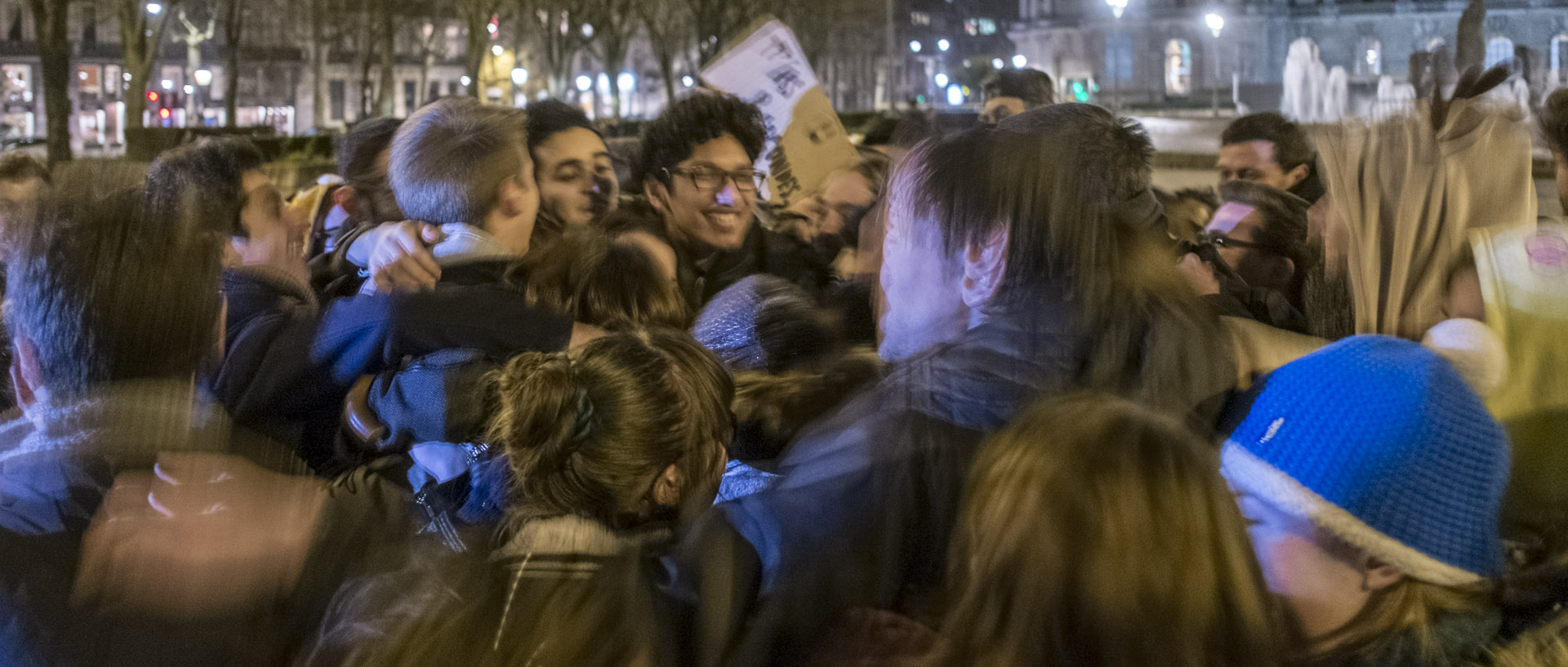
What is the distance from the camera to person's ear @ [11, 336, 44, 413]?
2346 millimetres

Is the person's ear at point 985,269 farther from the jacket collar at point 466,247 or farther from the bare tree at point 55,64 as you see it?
the bare tree at point 55,64

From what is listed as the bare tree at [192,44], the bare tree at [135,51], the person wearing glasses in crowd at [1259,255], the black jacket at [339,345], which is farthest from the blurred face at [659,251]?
the bare tree at [192,44]

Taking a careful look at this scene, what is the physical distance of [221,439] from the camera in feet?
7.46

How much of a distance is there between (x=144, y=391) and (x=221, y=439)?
14cm

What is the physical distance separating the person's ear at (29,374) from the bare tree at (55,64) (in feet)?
87.7

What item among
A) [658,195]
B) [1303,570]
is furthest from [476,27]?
[1303,570]

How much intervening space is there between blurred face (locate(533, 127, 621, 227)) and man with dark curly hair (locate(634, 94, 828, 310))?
17.9 inches

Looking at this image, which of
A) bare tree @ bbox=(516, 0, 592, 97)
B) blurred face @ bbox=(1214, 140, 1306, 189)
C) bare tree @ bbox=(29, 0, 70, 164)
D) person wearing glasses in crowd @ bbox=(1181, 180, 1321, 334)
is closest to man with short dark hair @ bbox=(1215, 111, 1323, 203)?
blurred face @ bbox=(1214, 140, 1306, 189)

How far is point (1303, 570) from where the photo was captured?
192 cm

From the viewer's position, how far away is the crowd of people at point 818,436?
1771 mm

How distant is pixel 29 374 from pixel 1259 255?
347 centimetres

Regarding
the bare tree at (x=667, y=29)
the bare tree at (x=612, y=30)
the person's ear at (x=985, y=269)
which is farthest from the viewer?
the bare tree at (x=667, y=29)

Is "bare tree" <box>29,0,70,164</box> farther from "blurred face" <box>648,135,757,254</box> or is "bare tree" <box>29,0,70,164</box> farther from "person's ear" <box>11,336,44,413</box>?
"person's ear" <box>11,336,44,413</box>

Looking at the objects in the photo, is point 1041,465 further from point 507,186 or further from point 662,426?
point 507,186
